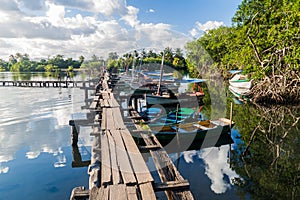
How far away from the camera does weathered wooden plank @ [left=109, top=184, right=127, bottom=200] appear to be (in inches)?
136

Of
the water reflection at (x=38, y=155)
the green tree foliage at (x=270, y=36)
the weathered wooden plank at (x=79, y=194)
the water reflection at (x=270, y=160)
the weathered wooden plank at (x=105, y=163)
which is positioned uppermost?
the green tree foliage at (x=270, y=36)

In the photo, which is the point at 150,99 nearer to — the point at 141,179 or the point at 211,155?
the point at 211,155

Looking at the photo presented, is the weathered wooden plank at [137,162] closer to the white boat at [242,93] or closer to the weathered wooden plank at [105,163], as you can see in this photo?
the weathered wooden plank at [105,163]

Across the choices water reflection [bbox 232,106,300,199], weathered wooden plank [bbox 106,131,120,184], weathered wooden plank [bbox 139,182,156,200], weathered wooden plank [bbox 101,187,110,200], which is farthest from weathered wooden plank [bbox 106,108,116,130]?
water reflection [bbox 232,106,300,199]

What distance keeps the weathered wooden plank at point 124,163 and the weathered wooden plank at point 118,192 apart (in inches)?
10.1

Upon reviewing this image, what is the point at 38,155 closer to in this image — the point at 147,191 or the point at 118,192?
the point at 118,192

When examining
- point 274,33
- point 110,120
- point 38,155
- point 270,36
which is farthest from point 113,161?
point 270,36

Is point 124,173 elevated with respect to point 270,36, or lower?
lower

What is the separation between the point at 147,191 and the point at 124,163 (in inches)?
42.9

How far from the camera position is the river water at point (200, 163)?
279 inches

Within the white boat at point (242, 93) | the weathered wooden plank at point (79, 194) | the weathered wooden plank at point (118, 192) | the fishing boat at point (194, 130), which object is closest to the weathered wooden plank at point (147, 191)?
the weathered wooden plank at point (118, 192)

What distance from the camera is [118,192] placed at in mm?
3596

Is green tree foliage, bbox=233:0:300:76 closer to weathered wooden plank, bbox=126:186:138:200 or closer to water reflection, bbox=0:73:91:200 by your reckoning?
water reflection, bbox=0:73:91:200

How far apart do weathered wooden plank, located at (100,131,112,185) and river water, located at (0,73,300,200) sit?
2272mm
